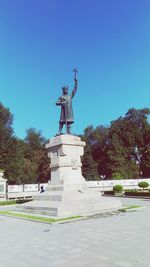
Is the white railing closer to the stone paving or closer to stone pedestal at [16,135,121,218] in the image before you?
stone pedestal at [16,135,121,218]

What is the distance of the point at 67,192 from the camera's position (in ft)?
58.4

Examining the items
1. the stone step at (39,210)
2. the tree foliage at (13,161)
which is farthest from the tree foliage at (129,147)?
the stone step at (39,210)

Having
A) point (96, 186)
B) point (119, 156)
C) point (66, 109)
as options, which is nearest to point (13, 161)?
point (96, 186)

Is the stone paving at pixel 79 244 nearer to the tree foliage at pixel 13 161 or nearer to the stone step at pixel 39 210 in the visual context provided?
the stone step at pixel 39 210

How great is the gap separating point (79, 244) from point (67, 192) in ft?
28.4

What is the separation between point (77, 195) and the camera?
1764cm

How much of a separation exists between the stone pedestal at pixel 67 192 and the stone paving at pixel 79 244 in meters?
2.37

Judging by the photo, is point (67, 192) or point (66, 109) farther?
point (66, 109)

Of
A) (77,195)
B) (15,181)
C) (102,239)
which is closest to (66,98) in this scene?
(77,195)

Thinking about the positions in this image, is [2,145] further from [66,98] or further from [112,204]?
[112,204]

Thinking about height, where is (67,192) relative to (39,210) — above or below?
above

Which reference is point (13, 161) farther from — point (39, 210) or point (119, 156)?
point (39, 210)

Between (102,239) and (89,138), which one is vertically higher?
(89,138)

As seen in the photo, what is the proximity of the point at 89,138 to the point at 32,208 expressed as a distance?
197 feet
